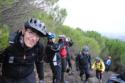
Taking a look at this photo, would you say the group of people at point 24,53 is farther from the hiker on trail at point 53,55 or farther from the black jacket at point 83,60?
the black jacket at point 83,60

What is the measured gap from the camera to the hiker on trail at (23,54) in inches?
225

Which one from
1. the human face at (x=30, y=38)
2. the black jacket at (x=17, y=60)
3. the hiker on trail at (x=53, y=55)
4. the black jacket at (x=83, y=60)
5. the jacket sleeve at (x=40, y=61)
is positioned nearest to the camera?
the human face at (x=30, y=38)

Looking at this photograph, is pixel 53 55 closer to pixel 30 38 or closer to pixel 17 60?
pixel 17 60

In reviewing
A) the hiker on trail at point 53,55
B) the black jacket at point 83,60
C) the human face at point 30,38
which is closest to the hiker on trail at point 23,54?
the human face at point 30,38

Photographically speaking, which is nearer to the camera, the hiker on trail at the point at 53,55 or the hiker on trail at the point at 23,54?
the hiker on trail at the point at 23,54

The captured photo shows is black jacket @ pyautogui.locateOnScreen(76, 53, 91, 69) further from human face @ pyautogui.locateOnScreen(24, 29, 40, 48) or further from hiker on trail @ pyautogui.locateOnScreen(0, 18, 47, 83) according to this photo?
human face @ pyautogui.locateOnScreen(24, 29, 40, 48)

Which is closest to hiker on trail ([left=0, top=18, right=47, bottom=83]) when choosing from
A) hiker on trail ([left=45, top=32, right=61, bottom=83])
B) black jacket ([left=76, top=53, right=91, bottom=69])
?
hiker on trail ([left=45, top=32, right=61, bottom=83])

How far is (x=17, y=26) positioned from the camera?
1241 cm

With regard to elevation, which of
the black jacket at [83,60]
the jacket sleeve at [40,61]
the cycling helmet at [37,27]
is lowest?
the black jacket at [83,60]

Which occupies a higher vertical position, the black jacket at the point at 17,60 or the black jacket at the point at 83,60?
the black jacket at the point at 17,60

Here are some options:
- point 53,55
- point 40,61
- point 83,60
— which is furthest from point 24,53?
point 83,60

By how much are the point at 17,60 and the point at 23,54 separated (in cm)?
Answer: 11

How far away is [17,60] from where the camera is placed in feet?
19.2

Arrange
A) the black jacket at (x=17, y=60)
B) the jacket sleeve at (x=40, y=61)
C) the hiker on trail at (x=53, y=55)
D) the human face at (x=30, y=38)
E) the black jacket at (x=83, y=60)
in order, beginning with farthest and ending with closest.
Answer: the black jacket at (x=83, y=60), the hiker on trail at (x=53, y=55), the jacket sleeve at (x=40, y=61), the black jacket at (x=17, y=60), the human face at (x=30, y=38)
